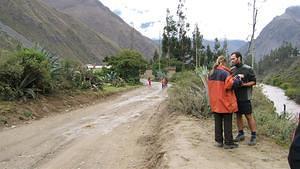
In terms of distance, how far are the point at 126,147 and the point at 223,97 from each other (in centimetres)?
282

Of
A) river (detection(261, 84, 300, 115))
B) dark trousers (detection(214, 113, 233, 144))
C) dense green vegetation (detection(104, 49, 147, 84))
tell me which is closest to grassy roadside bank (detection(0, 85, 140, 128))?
dark trousers (detection(214, 113, 233, 144))

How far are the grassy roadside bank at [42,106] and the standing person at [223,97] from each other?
25.1ft

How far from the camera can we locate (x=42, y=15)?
153500 millimetres

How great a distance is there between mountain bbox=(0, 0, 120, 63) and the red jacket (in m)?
106

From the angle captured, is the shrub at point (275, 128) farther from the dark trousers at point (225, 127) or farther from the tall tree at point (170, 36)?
the tall tree at point (170, 36)

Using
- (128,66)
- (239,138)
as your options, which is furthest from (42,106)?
(128,66)

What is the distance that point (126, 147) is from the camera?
10641mm

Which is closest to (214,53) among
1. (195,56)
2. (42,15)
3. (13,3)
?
(195,56)

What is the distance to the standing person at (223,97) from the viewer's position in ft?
29.6

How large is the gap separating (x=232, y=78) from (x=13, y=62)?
11.4 meters

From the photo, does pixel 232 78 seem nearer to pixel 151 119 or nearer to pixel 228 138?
pixel 228 138

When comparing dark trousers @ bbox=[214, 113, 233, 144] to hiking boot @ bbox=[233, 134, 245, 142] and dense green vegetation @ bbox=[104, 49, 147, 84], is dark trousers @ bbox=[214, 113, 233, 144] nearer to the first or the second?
hiking boot @ bbox=[233, 134, 245, 142]

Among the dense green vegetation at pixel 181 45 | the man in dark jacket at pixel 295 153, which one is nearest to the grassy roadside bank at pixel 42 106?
the man in dark jacket at pixel 295 153

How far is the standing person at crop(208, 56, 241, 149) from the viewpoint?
9.01 meters
